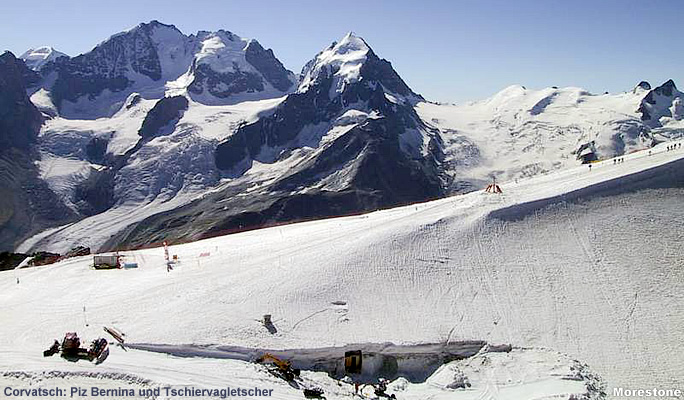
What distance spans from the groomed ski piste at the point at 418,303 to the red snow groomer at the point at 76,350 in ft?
1.96

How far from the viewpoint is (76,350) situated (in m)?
33.6

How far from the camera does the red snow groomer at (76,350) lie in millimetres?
33250

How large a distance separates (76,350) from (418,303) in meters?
24.0

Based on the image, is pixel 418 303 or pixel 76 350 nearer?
pixel 76 350

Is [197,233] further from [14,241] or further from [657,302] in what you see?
[657,302]

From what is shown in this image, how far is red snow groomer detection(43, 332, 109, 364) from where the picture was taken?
3325cm

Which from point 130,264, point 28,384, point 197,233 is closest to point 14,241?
point 197,233

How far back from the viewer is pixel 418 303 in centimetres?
4275

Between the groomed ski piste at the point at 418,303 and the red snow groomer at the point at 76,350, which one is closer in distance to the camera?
the red snow groomer at the point at 76,350

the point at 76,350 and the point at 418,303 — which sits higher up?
the point at 418,303

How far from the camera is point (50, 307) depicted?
42.3 meters

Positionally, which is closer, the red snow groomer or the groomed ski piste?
the red snow groomer

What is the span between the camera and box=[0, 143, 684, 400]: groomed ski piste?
34.1 m

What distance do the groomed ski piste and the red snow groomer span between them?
0.60 m
